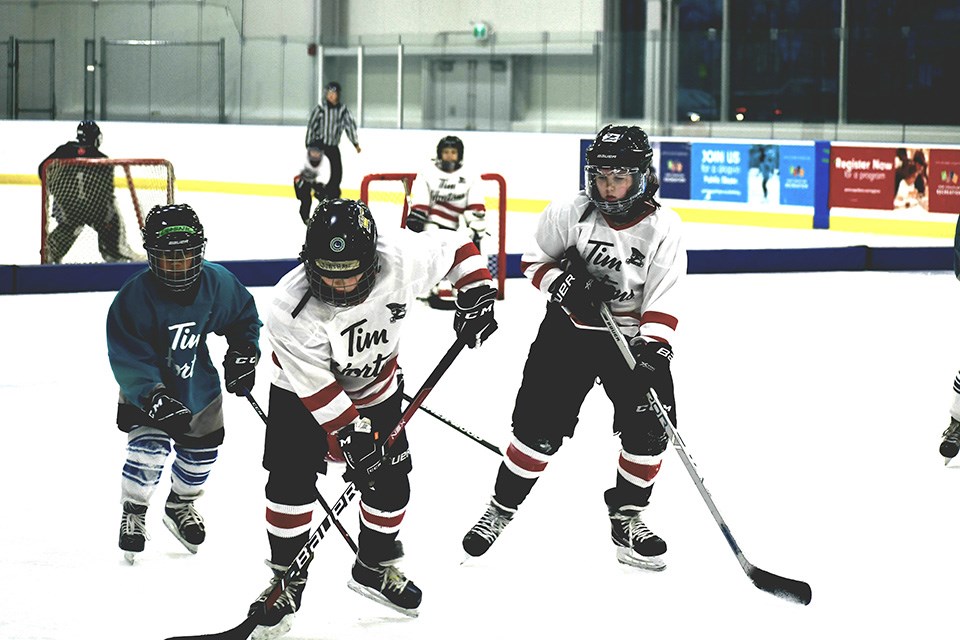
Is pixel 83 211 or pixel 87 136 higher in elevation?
pixel 87 136

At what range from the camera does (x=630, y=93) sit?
46.3 feet

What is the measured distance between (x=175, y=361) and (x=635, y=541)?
111cm

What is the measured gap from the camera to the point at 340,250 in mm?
2654

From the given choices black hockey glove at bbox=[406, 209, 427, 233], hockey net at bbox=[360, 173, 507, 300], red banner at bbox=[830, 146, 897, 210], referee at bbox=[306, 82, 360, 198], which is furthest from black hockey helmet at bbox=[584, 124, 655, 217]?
referee at bbox=[306, 82, 360, 198]

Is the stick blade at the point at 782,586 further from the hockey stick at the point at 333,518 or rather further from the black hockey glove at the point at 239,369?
the black hockey glove at the point at 239,369

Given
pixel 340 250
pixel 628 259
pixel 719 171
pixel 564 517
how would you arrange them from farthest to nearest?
pixel 719 171 → pixel 564 517 → pixel 628 259 → pixel 340 250

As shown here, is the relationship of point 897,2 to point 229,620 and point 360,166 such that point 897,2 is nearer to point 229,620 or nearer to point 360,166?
point 360,166

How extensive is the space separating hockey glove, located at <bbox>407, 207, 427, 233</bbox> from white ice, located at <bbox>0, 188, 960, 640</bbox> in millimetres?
1399

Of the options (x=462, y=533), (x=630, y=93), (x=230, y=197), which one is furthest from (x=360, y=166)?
(x=462, y=533)

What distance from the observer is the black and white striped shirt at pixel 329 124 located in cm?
1303

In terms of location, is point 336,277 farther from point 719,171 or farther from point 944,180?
point 719,171

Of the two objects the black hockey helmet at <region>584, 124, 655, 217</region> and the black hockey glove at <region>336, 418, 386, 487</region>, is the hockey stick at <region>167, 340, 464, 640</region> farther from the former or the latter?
the black hockey helmet at <region>584, 124, 655, 217</region>

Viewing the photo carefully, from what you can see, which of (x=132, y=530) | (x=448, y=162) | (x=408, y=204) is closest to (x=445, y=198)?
(x=448, y=162)

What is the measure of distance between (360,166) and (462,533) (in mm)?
11726
